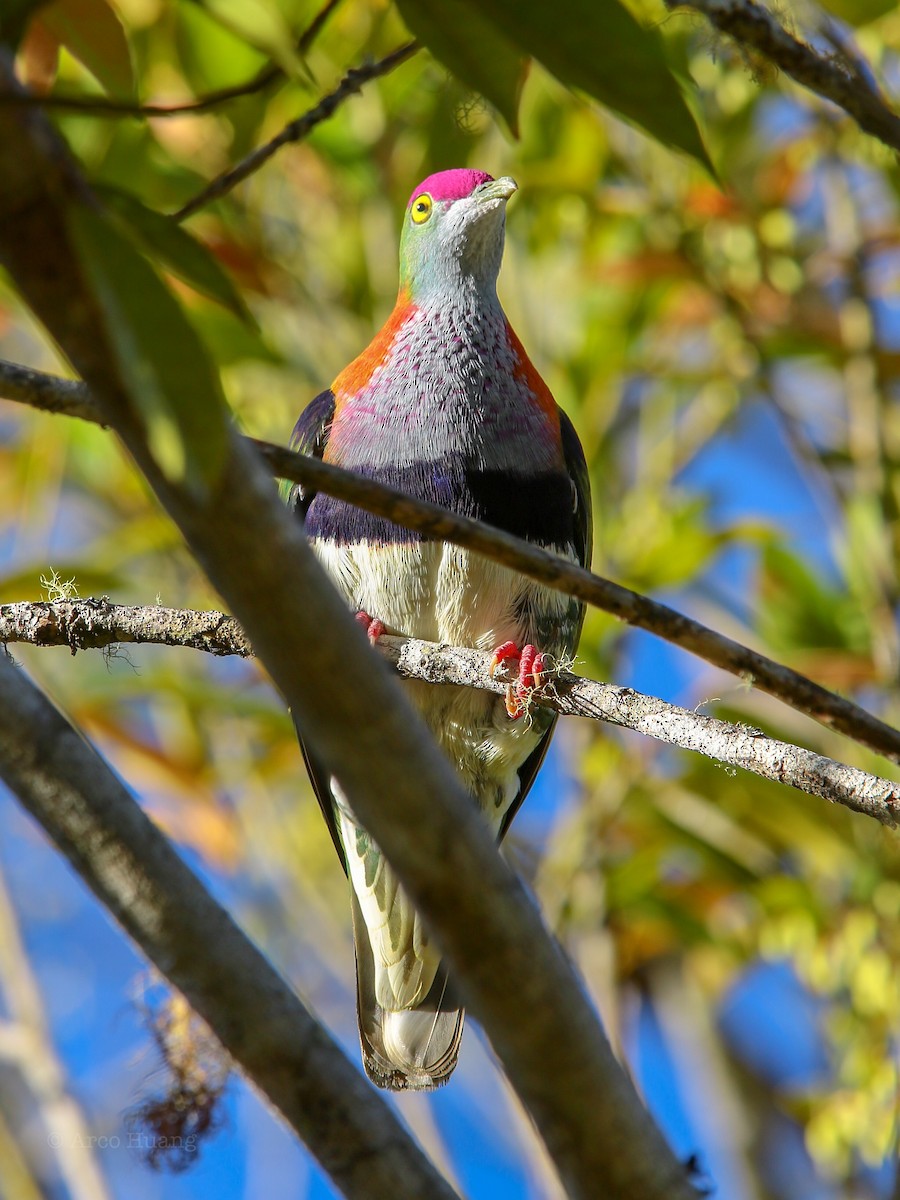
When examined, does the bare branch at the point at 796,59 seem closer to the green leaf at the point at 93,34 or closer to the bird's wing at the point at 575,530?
the green leaf at the point at 93,34

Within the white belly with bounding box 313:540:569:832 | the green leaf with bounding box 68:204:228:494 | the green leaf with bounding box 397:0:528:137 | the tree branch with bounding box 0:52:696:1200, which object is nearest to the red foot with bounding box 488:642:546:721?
the white belly with bounding box 313:540:569:832

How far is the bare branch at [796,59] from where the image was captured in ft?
4.86

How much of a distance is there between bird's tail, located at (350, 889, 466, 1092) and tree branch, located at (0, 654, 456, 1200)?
2.03 metres

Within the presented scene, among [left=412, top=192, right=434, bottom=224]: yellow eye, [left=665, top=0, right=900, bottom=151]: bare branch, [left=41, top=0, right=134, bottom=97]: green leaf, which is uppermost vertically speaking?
[left=412, top=192, right=434, bottom=224]: yellow eye

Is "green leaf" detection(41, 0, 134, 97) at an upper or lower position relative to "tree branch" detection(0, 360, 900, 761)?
upper

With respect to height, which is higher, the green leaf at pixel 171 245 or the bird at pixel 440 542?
the bird at pixel 440 542

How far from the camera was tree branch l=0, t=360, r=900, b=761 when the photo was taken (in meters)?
1.28

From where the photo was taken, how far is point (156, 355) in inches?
33.1

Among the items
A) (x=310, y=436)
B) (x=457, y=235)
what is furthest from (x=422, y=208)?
(x=310, y=436)

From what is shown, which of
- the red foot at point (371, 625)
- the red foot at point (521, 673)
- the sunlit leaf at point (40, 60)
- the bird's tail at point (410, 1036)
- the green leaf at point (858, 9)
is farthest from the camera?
the bird's tail at point (410, 1036)

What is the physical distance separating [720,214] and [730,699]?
139 centimetres

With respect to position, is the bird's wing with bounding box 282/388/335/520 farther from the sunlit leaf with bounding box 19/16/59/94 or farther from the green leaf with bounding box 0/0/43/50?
the green leaf with bounding box 0/0/43/50

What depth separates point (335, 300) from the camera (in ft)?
14.3

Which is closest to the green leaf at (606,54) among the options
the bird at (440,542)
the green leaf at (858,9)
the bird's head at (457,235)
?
the green leaf at (858,9)
